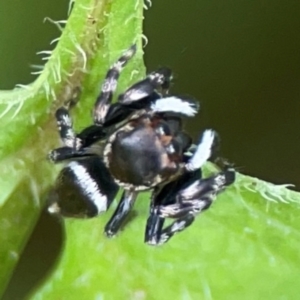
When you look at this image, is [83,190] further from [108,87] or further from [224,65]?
[224,65]

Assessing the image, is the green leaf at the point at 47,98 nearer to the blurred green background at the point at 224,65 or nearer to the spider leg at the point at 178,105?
the spider leg at the point at 178,105

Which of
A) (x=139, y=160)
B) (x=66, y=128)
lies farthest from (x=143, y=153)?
(x=66, y=128)

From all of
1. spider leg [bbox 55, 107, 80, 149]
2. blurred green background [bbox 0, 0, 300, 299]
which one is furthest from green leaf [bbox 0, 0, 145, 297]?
blurred green background [bbox 0, 0, 300, 299]

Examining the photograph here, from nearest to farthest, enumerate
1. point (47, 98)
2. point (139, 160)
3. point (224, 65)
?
point (47, 98)
point (139, 160)
point (224, 65)

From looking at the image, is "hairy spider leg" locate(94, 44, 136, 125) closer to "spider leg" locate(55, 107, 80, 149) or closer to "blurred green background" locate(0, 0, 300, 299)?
"spider leg" locate(55, 107, 80, 149)

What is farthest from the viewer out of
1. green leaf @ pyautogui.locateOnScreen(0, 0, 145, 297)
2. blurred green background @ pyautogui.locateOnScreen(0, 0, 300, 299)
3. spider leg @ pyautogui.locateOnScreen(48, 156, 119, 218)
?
blurred green background @ pyautogui.locateOnScreen(0, 0, 300, 299)

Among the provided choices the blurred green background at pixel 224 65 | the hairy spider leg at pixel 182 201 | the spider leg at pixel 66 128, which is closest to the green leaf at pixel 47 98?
the spider leg at pixel 66 128

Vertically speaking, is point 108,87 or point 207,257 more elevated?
point 108,87
